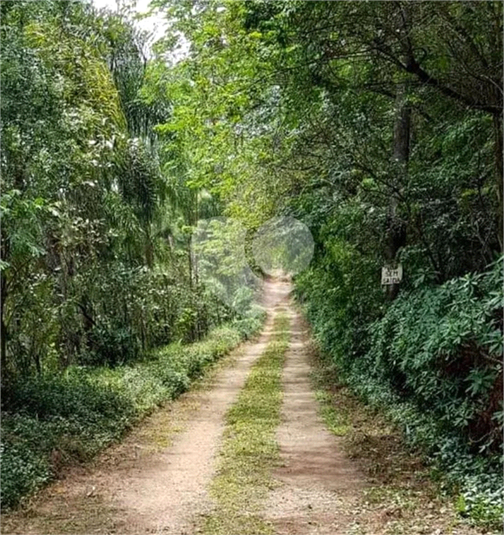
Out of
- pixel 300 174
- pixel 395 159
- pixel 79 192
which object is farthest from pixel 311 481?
pixel 79 192

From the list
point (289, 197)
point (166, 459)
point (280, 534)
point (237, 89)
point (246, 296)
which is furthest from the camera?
point (246, 296)

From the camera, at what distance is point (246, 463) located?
5648mm

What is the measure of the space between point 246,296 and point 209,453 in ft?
57.6

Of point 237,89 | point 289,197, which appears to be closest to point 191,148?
point 289,197

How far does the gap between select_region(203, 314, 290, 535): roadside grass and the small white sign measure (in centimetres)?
233

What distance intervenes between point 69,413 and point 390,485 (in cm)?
370

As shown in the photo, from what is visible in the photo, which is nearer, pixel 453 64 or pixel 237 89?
pixel 453 64

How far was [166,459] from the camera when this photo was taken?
5984 mm

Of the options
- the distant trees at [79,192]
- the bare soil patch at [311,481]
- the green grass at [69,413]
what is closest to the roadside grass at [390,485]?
the bare soil patch at [311,481]

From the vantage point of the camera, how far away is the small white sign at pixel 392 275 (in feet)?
23.2

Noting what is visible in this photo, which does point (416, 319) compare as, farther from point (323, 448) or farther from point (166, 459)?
point (166, 459)

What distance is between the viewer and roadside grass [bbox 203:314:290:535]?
A: 4098 mm

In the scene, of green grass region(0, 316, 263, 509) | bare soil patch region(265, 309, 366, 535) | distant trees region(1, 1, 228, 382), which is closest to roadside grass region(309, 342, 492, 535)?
bare soil patch region(265, 309, 366, 535)

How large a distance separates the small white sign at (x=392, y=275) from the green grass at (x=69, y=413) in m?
3.66
